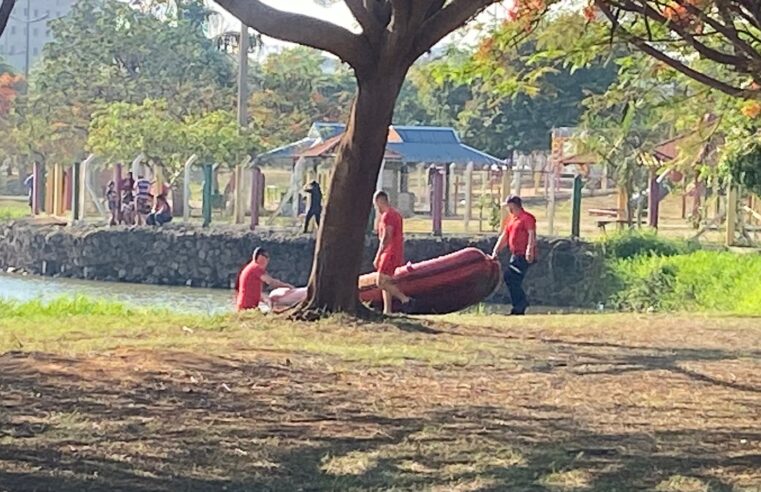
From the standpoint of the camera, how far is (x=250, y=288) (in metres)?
16.2

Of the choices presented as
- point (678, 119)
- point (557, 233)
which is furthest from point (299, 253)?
point (678, 119)

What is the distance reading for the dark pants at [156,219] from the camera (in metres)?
35.8

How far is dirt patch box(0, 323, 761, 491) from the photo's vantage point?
6676 mm

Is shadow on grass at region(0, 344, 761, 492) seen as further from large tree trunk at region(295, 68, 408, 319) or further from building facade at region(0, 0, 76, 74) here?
building facade at region(0, 0, 76, 74)

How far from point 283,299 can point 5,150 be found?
136ft

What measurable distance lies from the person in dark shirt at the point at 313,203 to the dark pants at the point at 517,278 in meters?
13.1

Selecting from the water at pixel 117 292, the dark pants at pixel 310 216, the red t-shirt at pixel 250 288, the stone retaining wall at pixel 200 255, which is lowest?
the water at pixel 117 292

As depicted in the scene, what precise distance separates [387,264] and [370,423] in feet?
24.7

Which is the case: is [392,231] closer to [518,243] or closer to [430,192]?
[518,243]

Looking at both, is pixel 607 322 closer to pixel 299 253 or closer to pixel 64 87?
pixel 299 253

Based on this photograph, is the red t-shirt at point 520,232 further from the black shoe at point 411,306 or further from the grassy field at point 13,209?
the grassy field at point 13,209

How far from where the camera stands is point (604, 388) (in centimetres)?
961

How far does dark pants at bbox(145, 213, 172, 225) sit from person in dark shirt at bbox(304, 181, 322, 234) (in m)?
4.16

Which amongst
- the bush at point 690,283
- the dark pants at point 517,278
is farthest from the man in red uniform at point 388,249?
the bush at point 690,283
